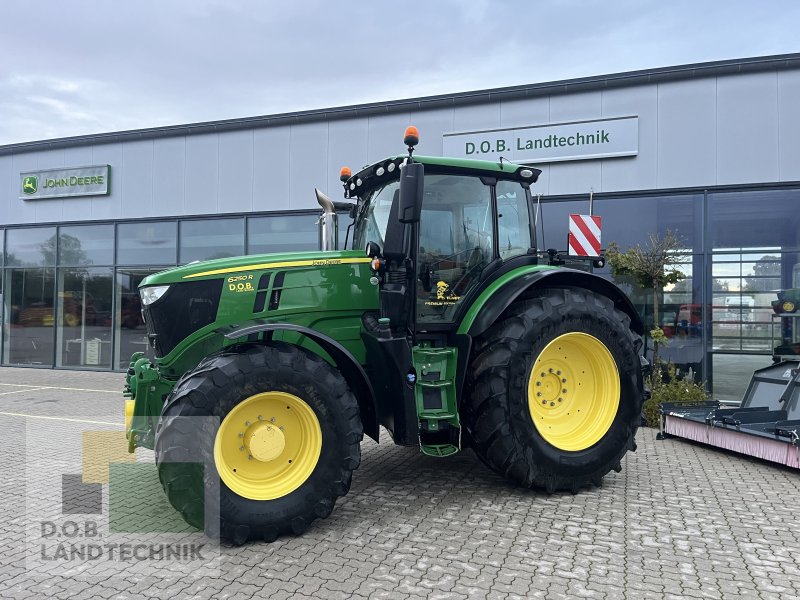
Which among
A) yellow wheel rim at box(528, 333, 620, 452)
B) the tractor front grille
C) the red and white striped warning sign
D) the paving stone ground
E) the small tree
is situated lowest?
the paving stone ground

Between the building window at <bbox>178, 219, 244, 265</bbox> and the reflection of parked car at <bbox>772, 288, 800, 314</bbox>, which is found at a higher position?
the building window at <bbox>178, 219, 244, 265</bbox>

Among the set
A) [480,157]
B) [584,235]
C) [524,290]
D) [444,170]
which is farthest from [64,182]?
[524,290]

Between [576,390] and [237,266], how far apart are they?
9.79 ft

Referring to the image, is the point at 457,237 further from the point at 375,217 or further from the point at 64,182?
the point at 64,182

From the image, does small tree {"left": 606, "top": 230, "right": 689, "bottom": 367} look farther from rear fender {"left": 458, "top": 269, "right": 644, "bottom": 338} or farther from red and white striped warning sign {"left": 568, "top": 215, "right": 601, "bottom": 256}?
rear fender {"left": 458, "top": 269, "right": 644, "bottom": 338}

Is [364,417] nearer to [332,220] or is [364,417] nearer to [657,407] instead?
[332,220]

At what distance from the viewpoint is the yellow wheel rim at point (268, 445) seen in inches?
152

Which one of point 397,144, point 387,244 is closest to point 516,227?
point 387,244

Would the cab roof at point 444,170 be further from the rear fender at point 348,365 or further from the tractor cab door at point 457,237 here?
the rear fender at point 348,365

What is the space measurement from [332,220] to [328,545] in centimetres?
294

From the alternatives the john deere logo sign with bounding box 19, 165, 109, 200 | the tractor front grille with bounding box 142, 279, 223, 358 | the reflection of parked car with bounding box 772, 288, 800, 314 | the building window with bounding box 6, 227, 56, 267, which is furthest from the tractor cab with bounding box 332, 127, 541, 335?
the building window with bounding box 6, 227, 56, 267

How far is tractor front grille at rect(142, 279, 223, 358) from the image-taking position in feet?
14.4

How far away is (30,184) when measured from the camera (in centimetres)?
1403

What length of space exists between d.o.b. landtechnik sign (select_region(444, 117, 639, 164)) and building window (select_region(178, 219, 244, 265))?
15.5 ft
